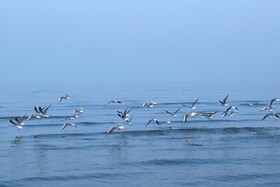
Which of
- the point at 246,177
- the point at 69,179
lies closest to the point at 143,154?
the point at 69,179

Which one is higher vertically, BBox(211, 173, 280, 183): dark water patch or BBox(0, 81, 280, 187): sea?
BBox(0, 81, 280, 187): sea

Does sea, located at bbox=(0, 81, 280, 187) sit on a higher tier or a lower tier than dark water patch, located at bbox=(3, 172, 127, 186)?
higher

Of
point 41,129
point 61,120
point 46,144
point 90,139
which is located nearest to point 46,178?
point 46,144

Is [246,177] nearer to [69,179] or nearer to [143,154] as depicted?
[69,179]

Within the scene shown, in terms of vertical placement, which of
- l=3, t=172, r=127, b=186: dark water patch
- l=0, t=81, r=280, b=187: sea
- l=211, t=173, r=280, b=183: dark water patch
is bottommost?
l=211, t=173, r=280, b=183: dark water patch

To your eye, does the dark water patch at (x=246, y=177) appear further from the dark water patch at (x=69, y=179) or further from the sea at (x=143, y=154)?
the dark water patch at (x=69, y=179)

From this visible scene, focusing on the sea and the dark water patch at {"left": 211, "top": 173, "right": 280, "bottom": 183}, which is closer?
the dark water patch at {"left": 211, "top": 173, "right": 280, "bottom": 183}

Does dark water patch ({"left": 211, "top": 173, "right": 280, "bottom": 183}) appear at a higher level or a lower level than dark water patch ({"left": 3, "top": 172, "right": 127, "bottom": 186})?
lower

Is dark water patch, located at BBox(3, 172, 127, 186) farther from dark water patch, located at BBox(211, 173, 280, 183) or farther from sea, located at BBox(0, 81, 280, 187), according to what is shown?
dark water patch, located at BBox(211, 173, 280, 183)

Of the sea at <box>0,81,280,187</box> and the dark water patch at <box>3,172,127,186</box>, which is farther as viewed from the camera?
the sea at <box>0,81,280,187</box>

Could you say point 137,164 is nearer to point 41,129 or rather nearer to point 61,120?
point 41,129

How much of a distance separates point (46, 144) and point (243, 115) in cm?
2563

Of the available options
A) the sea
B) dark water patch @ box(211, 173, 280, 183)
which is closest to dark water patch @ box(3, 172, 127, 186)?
the sea

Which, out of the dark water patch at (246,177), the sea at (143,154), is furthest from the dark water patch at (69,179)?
the dark water patch at (246,177)
